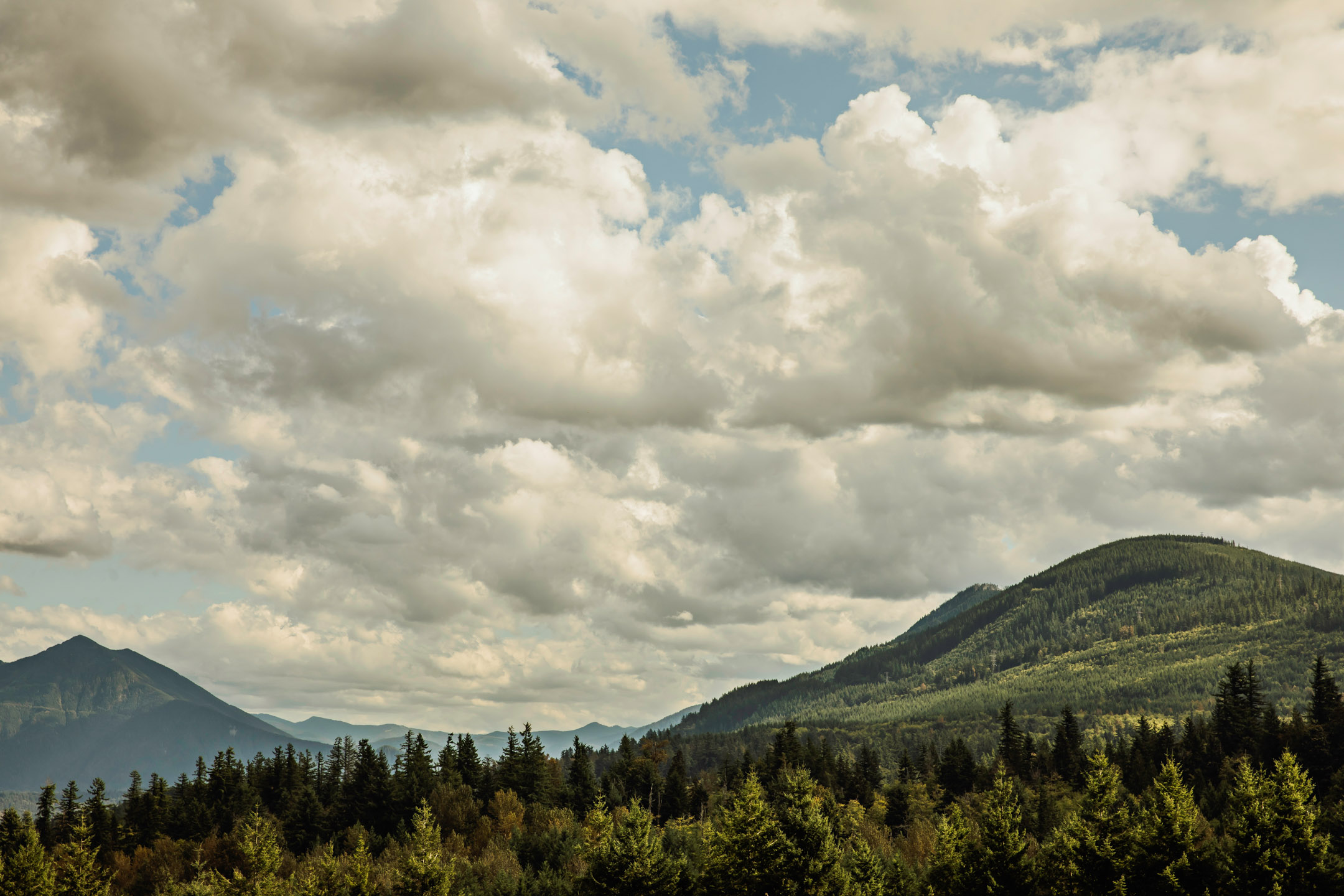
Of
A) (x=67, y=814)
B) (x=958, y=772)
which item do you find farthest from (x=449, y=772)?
(x=958, y=772)

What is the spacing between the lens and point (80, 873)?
125 meters

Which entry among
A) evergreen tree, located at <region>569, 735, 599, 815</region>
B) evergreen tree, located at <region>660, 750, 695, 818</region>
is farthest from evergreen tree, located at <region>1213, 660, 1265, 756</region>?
evergreen tree, located at <region>569, 735, 599, 815</region>

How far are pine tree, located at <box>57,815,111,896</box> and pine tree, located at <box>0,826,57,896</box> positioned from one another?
2.26 meters

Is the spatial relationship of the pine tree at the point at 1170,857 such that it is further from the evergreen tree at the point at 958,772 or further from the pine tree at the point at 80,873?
the pine tree at the point at 80,873

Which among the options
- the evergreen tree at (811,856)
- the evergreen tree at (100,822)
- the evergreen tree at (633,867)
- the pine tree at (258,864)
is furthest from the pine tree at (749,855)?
the evergreen tree at (100,822)

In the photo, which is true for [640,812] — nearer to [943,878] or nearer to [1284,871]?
[943,878]

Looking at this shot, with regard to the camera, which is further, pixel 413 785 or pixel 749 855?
pixel 413 785

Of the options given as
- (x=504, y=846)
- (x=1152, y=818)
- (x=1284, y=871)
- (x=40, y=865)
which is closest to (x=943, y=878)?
(x=1152, y=818)

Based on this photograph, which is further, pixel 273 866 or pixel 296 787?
pixel 296 787

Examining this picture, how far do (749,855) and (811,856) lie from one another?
5621 millimetres

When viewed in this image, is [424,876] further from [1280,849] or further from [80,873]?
[1280,849]

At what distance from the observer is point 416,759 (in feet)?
648

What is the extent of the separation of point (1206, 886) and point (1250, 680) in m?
112

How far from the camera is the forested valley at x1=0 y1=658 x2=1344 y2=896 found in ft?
290
